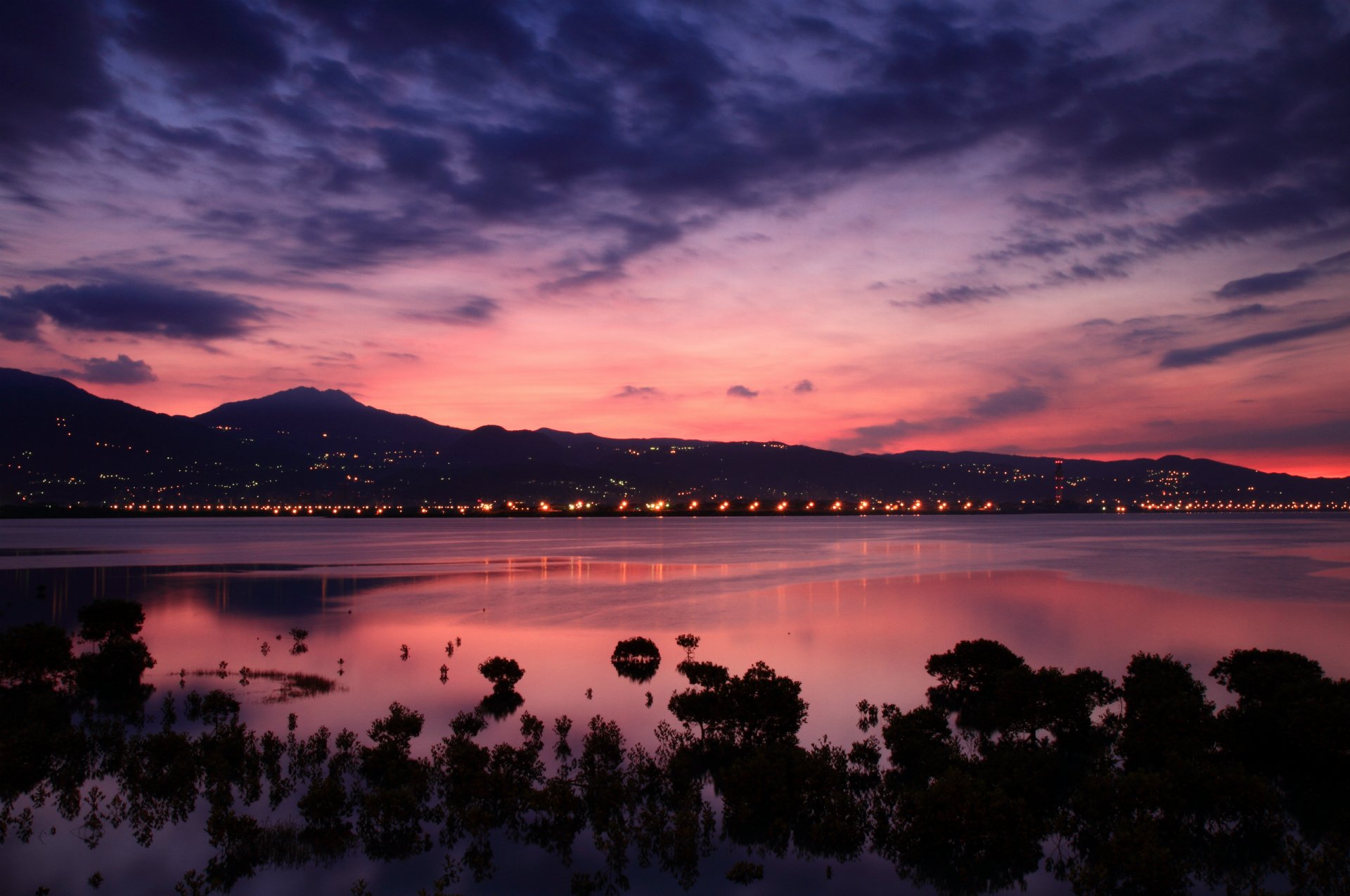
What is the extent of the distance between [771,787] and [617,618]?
21053 millimetres

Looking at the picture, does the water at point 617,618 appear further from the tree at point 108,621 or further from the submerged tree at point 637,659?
the tree at point 108,621

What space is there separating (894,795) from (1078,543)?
9543cm

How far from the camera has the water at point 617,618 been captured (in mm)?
17406

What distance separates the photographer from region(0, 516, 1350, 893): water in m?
17.4

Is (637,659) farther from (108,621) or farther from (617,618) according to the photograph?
(108,621)

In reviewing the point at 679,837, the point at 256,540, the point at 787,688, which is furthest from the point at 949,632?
the point at 256,540

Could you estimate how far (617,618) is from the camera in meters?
32.5

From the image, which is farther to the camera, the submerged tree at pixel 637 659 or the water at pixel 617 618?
the submerged tree at pixel 637 659

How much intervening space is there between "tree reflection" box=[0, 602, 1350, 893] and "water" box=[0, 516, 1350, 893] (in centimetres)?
62

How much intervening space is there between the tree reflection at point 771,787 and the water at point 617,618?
620 millimetres

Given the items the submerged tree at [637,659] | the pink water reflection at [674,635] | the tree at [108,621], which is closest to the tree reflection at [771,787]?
the pink water reflection at [674,635]

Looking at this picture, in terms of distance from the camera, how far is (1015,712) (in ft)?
50.2

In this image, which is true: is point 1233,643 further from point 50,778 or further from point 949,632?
point 50,778

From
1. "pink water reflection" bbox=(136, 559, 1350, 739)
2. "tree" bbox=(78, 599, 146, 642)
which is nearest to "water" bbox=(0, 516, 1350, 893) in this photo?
"pink water reflection" bbox=(136, 559, 1350, 739)
